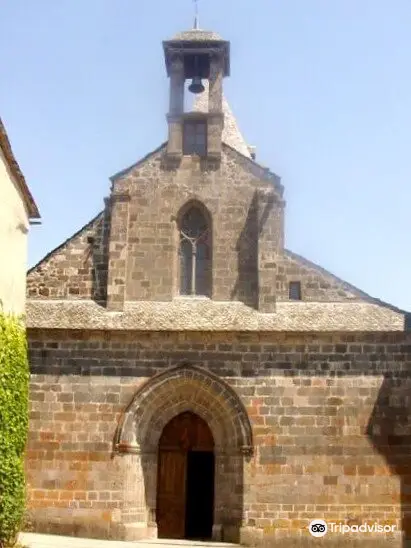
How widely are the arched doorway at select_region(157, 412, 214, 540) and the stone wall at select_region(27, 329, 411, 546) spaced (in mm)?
782

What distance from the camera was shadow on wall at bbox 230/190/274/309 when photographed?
1841 centimetres

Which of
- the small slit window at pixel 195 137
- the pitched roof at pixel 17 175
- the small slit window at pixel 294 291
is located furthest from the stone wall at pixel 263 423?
the small slit window at pixel 195 137

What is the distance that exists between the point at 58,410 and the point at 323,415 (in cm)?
597

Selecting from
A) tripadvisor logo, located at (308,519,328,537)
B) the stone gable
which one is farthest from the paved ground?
the stone gable

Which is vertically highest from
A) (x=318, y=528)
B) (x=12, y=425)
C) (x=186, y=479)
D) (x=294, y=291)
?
(x=294, y=291)

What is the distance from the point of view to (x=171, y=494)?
1806cm

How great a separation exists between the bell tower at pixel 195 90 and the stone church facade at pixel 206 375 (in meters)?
0.40

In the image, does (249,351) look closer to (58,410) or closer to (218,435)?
(218,435)

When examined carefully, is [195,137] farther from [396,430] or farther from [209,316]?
[396,430]

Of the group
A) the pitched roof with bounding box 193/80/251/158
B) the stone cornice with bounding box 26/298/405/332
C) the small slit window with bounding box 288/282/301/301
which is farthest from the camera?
the pitched roof with bounding box 193/80/251/158

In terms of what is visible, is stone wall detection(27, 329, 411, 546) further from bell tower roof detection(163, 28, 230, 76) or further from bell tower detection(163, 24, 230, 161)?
bell tower roof detection(163, 28, 230, 76)

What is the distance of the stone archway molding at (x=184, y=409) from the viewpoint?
17266mm

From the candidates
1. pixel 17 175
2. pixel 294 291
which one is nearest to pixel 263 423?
pixel 294 291

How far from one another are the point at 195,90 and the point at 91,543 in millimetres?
11614
